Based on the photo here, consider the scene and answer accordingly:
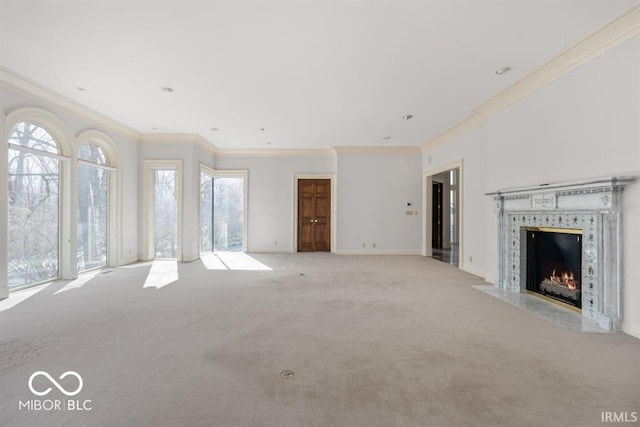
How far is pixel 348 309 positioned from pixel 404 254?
4.88m

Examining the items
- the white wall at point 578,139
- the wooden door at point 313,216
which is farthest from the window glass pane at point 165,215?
the white wall at point 578,139

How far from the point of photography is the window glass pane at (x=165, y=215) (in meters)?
6.82

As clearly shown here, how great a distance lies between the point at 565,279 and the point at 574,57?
8.50 ft

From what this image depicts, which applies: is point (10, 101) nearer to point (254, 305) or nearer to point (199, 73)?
point (199, 73)

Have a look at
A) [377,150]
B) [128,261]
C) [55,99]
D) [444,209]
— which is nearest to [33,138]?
[55,99]

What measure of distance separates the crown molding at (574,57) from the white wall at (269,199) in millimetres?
4683

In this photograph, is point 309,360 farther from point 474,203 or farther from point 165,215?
point 165,215

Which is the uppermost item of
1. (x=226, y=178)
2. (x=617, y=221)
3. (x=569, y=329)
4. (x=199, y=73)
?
(x=199, y=73)

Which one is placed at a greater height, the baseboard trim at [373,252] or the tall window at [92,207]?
the tall window at [92,207]

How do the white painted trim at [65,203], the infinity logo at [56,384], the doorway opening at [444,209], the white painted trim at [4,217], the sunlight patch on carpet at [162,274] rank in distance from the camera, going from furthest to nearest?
the doorway opening at [444,209] < the white painted trim at [65,203] < the sunlight patch on carpet at [162,274] < the white painted trim at [4,217] < the infinity logo at [56,384]

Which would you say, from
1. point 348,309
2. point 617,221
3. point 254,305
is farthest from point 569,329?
point 254,305

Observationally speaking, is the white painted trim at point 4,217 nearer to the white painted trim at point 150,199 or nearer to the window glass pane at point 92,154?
the window glass pane at point 92,154

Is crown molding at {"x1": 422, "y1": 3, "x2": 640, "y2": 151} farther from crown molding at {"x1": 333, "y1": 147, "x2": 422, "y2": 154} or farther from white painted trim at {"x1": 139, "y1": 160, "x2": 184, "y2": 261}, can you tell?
white painted trim at {"x1": 139, "y1": 160, "x2": 184, "y2": 261}

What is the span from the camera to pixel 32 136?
4.26m
